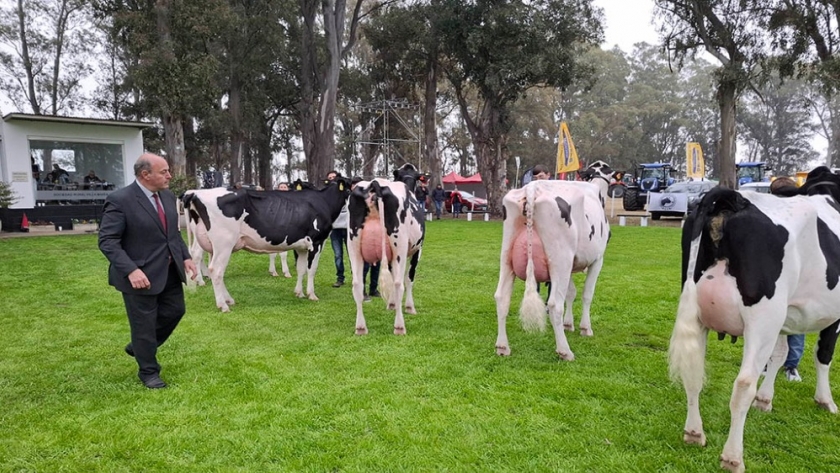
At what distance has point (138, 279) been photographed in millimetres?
3799

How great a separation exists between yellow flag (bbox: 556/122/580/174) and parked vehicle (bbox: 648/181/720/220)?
12.4 ft

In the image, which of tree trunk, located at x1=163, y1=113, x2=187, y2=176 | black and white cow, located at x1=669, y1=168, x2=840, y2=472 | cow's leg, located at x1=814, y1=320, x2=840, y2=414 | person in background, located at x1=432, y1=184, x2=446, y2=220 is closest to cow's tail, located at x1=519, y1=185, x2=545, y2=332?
black and white cow, located at x1=669, y1=168, x2=840, y2=472

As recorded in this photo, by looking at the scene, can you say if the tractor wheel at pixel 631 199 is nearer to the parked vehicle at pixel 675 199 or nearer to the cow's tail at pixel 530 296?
the parked vehicle at pixel 675 199

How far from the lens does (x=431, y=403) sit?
3.90m

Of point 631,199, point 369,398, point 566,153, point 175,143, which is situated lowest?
point 369,398

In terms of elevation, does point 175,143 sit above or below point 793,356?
above


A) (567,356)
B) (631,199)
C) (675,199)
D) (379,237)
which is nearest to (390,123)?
(631,199)

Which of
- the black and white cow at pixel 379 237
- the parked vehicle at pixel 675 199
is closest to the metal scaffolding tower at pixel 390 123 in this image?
the parked vehicle at pixel 675 199

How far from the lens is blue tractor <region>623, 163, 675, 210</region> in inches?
1039

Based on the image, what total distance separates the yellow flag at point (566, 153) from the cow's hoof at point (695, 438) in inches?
678

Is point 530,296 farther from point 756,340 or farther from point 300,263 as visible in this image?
point 300,263

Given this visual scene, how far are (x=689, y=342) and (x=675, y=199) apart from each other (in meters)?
19.6

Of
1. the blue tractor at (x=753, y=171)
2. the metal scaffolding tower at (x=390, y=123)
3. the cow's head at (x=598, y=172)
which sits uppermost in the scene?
the metal scaffolding tower at (x=390, y=123)

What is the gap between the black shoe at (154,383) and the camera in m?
4.21
